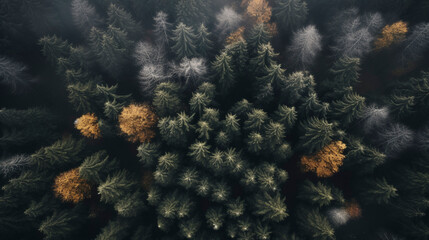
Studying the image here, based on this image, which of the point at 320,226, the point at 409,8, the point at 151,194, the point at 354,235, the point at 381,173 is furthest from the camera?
the point at 409,8

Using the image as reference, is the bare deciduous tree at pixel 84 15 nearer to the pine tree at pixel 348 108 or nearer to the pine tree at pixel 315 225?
the pine tree at pixel 348 108

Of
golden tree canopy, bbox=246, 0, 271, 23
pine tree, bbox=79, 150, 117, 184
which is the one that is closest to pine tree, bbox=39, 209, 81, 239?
pine tree, bbox=79, 150, 117, 184

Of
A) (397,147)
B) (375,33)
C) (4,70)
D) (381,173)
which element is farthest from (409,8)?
(4,70)

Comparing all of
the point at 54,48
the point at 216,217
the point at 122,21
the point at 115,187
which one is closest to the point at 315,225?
the point at 216,217

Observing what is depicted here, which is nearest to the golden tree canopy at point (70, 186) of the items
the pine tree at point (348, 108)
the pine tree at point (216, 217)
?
the pine tree at point (216, 217)

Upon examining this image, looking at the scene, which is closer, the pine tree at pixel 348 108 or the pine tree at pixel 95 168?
the pine tree at pixel 348 108

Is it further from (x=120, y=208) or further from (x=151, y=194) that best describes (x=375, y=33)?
(x=120, y=208)
